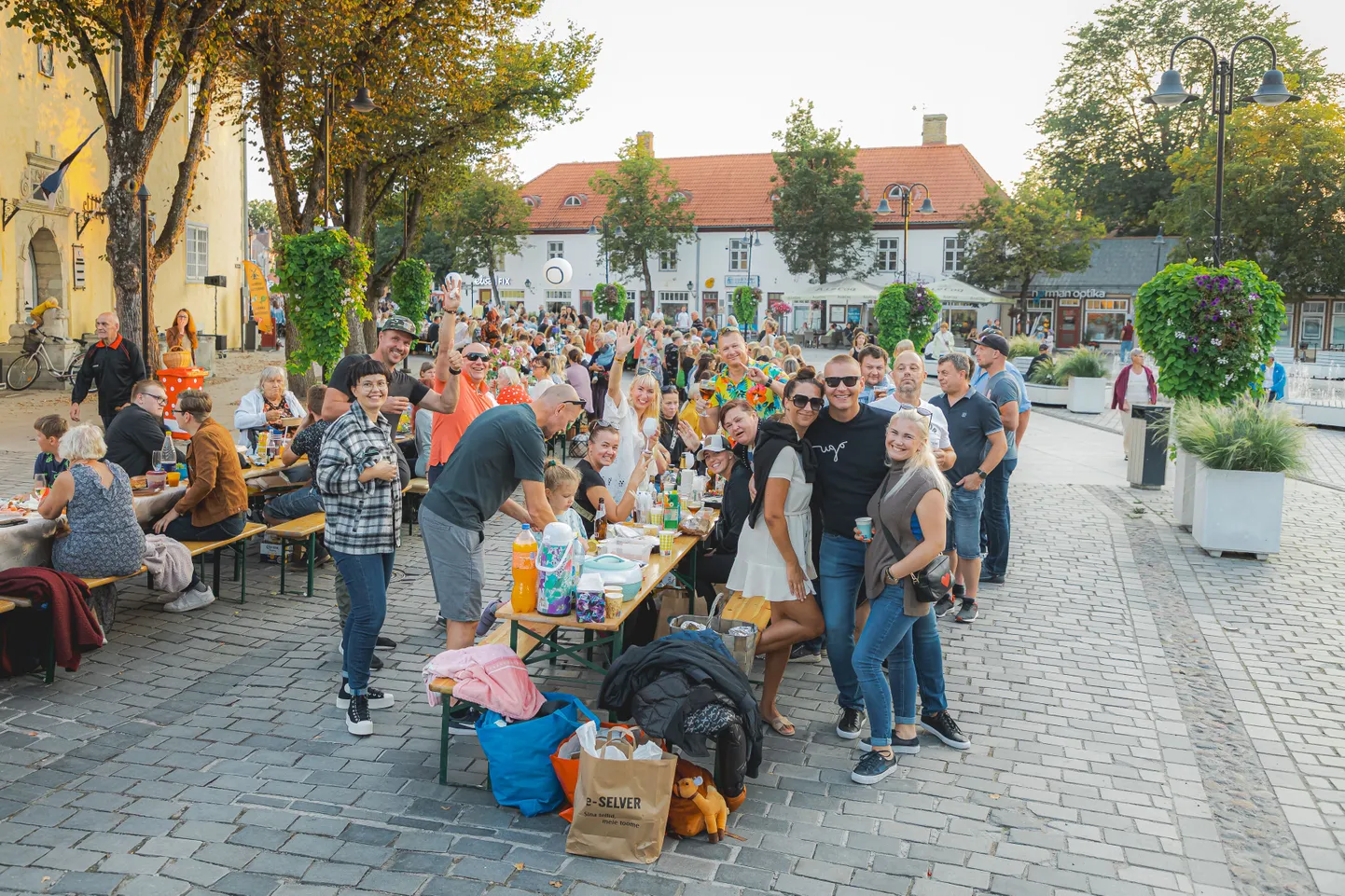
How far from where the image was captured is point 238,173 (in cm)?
3181

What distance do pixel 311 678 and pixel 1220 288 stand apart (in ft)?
32.5

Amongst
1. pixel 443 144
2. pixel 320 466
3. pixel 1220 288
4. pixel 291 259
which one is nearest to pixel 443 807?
pixel 320 466

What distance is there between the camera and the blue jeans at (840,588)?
5266mm

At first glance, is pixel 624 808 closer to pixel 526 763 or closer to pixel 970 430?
pixel 526 763

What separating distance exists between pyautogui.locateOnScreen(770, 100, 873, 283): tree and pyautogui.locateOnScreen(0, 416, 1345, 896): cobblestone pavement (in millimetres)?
44387

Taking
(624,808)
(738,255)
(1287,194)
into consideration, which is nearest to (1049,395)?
(1287,194)

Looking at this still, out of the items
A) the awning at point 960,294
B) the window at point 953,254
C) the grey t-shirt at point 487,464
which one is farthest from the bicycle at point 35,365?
the window at point 953,254

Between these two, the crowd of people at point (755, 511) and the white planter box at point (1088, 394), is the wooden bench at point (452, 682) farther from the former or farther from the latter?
the white planter box at point (1088, 394)

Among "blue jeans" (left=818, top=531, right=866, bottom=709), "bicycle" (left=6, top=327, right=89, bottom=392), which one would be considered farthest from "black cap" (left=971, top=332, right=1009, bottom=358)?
"bicycle" (left=6, top=327, right=89, bottom=392)

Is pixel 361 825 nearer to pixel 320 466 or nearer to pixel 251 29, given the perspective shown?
pixel 320 466

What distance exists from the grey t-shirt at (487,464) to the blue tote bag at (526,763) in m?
1.18

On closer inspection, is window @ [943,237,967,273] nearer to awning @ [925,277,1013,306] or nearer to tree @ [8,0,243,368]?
awning @ [925,277,1013,306]

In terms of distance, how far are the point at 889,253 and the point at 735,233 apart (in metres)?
8.30

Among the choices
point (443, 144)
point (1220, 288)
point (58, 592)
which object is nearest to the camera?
point (58, 592)
